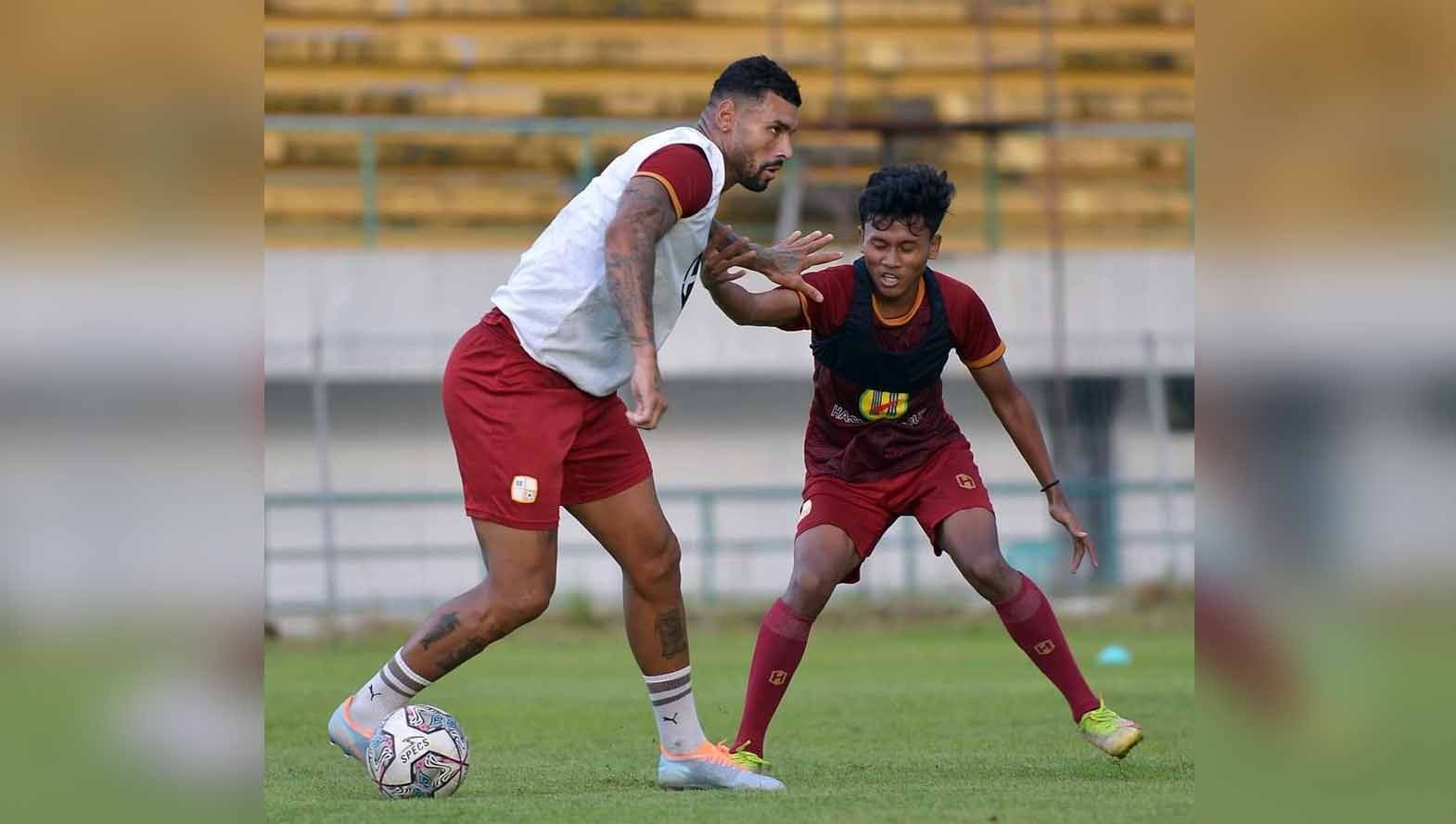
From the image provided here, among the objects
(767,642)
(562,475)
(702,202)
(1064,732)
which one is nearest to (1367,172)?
(702,202)

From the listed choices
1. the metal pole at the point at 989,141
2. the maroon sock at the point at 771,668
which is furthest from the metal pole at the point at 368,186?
the maroon sock at the point at 771,668

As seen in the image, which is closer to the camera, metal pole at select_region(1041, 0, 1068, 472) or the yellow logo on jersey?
the yellow logo on jersey

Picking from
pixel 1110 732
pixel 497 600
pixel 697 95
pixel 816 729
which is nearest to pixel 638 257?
pixel 497 600

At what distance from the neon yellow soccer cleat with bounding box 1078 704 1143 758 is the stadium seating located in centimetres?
1082

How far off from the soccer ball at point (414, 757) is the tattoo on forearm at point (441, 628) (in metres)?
0.25

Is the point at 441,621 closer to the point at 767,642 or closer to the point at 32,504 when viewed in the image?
the point at 767,642

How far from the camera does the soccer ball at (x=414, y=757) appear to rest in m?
5.35

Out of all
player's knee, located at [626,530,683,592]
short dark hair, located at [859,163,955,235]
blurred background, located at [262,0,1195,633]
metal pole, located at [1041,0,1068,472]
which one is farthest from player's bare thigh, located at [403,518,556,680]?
metal pole, located at [1041,0,1068,472]

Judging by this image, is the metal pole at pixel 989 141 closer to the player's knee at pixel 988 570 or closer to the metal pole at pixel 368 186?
the metal pole at pixel 368 186

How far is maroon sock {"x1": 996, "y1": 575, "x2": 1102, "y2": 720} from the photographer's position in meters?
6.09

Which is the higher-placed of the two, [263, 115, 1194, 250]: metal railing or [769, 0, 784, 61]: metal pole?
Result: [769, 0, 784, 61]: metal pole

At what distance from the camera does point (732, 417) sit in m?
15.6

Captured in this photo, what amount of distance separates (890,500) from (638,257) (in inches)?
65.3

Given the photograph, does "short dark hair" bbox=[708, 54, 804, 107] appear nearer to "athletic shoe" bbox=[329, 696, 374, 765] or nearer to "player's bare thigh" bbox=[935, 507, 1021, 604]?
"player's bare thigh" bbox=[935, 507, 1021, 604]
